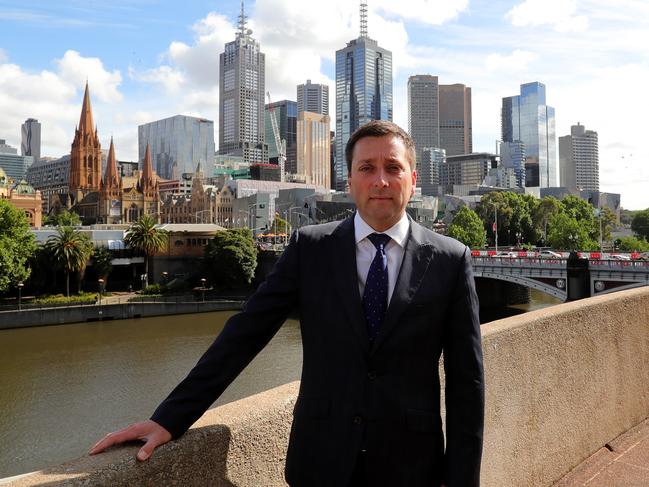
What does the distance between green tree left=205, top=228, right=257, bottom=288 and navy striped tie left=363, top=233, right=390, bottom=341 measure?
61.3m

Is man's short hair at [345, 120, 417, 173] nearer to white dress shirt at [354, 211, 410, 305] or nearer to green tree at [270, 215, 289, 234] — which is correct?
white dress shirt at [354, 211, 410, 305]

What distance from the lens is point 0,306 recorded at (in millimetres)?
47500

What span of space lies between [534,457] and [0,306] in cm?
5070

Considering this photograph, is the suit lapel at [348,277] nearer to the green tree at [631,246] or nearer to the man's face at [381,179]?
the man's face at [381,179]

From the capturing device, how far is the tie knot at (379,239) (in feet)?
8.79

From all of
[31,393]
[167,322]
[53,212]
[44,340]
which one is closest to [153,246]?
[167,322]

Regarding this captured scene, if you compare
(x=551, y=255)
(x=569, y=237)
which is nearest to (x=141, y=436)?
(x=551, y=255)

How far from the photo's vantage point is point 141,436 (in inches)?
95.5

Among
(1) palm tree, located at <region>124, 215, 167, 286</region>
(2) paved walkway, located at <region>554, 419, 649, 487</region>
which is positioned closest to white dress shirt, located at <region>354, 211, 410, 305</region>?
(2) paved walkway, located at <region>554, 419, 649, 487</region>

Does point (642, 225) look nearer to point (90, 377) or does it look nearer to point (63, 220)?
point (63, 220)

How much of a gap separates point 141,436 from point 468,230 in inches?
3412

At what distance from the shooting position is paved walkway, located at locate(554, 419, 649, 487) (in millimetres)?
4805

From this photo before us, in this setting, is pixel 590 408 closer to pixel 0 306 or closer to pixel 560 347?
pixel 560 347

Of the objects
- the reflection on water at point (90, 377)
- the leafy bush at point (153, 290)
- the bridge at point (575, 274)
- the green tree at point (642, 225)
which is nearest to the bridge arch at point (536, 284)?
the bridge at point (575, 274)
